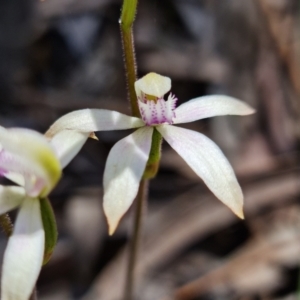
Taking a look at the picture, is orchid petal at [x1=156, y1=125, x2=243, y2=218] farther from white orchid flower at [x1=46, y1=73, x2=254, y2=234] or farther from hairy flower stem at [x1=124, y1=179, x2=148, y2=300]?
hairy flower stem at [x1=124, y1=179, x2=148, y2=300]

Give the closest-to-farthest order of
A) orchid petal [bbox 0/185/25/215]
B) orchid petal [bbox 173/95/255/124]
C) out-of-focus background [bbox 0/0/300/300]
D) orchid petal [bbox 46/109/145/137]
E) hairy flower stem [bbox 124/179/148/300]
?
orchid petal [bbox 0/185/25/215]
orchid petal [bbox 46/109/145/137]
orchid petal [bbox 173/95/255/124]
hairy flower stem [bbox 124/179/148/300]
out-of-focus background [bbox 0/0/300/300]

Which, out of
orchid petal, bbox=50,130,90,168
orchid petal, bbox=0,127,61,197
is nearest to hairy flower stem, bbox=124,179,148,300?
orchid petal, bbox=50,130,90,168

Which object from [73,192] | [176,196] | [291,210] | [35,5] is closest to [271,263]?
[291,210]

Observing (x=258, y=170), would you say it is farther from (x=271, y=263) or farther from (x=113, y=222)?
(x=113, y=222)

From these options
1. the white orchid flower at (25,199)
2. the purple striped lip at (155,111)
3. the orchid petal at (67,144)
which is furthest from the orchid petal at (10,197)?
the purple striped lip at (155,111)

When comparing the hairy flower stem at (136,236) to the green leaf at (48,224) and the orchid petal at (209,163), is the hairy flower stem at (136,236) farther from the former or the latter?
the green leaf at (48,224)
